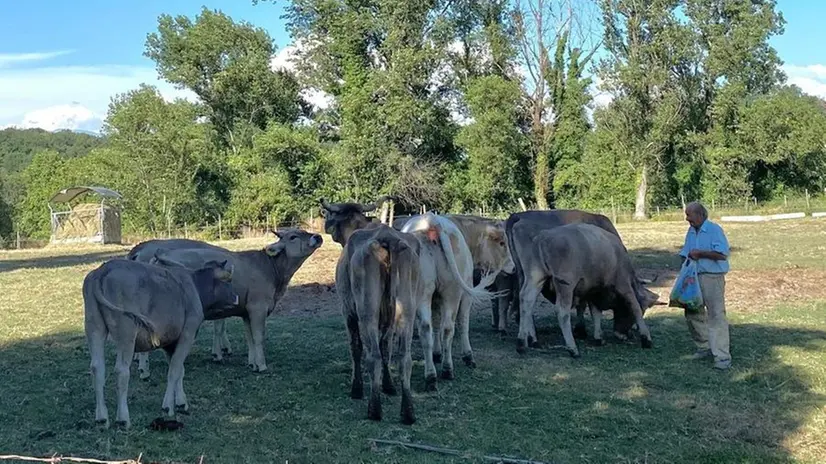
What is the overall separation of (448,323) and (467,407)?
188 cm

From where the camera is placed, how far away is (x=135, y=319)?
8195 mm

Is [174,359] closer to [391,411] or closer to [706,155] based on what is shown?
[391,411]

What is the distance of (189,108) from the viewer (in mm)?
60875

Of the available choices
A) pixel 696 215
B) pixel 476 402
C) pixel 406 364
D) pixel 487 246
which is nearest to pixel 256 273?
pixel 406 364

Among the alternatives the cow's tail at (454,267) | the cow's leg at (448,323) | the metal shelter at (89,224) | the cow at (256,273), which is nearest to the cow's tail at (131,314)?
the cow at (256,273)

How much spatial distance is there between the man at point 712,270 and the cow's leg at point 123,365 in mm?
7446

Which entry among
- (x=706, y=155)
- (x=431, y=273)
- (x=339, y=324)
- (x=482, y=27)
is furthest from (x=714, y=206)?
(x=431, y=273)

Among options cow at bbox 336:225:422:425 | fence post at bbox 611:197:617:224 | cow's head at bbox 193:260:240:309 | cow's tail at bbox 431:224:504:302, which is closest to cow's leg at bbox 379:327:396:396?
cow at bbox 336:225:422:425

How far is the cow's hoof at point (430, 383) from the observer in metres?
9.73

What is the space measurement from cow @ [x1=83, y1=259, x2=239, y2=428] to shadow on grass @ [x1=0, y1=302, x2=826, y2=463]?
1.30 feet

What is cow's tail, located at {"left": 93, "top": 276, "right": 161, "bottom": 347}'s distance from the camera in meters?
8.09

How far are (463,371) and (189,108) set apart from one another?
54.2 metres

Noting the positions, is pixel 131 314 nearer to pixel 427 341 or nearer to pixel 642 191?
pixel 427 341

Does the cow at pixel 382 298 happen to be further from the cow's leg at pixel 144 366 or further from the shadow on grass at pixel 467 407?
the cow's leg at pixel 144 366
